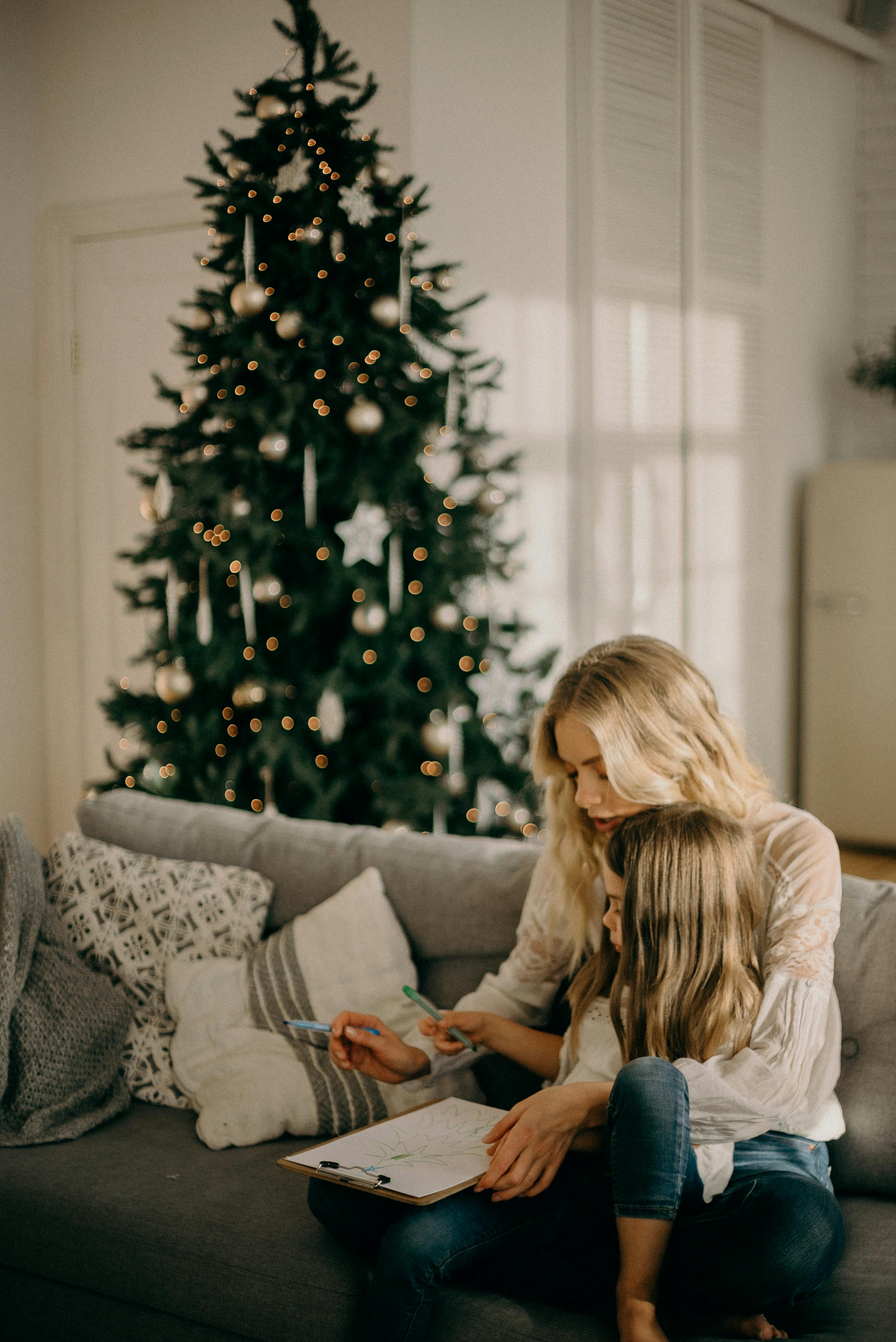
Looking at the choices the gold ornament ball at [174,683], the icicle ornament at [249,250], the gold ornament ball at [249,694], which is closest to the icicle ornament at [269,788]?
the gold ornament ball at [249,694]

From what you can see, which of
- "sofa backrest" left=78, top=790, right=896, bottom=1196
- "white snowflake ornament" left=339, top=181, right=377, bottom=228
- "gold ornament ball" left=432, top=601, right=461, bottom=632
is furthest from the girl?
"white snowflake ornament" left=339, top=181, right=377, bottom=228

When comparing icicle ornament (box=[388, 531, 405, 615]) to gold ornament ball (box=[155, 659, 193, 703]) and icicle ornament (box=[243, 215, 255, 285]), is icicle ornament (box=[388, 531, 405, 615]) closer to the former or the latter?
gold ornament ball (box=[155, 659, 193, 703])

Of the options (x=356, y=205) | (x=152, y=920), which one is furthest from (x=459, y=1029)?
(x=356, y=205)

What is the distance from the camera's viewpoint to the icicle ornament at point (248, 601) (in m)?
3.00

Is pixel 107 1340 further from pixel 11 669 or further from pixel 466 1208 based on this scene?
pixel 11 669

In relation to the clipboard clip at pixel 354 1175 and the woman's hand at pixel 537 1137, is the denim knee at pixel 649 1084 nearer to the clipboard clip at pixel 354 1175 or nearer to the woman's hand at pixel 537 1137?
the woman's hand at pixel 537 1137

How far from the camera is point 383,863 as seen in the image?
215cm

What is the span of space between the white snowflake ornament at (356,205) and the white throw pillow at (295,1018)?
1.56 meters

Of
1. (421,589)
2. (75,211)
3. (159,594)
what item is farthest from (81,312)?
(421,589)

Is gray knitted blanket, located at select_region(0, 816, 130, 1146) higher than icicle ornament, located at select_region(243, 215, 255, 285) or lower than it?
lower

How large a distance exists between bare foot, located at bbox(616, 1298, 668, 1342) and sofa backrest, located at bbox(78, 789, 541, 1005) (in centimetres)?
71

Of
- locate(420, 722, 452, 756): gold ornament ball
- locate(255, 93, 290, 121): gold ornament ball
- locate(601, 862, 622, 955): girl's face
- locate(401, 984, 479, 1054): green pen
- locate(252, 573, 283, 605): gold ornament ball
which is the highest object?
locate(255, 93, 290, 121): gold ornament ball

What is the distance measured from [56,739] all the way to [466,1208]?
3321 millimetres

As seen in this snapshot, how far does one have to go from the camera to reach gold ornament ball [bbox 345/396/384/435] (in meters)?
2.90
